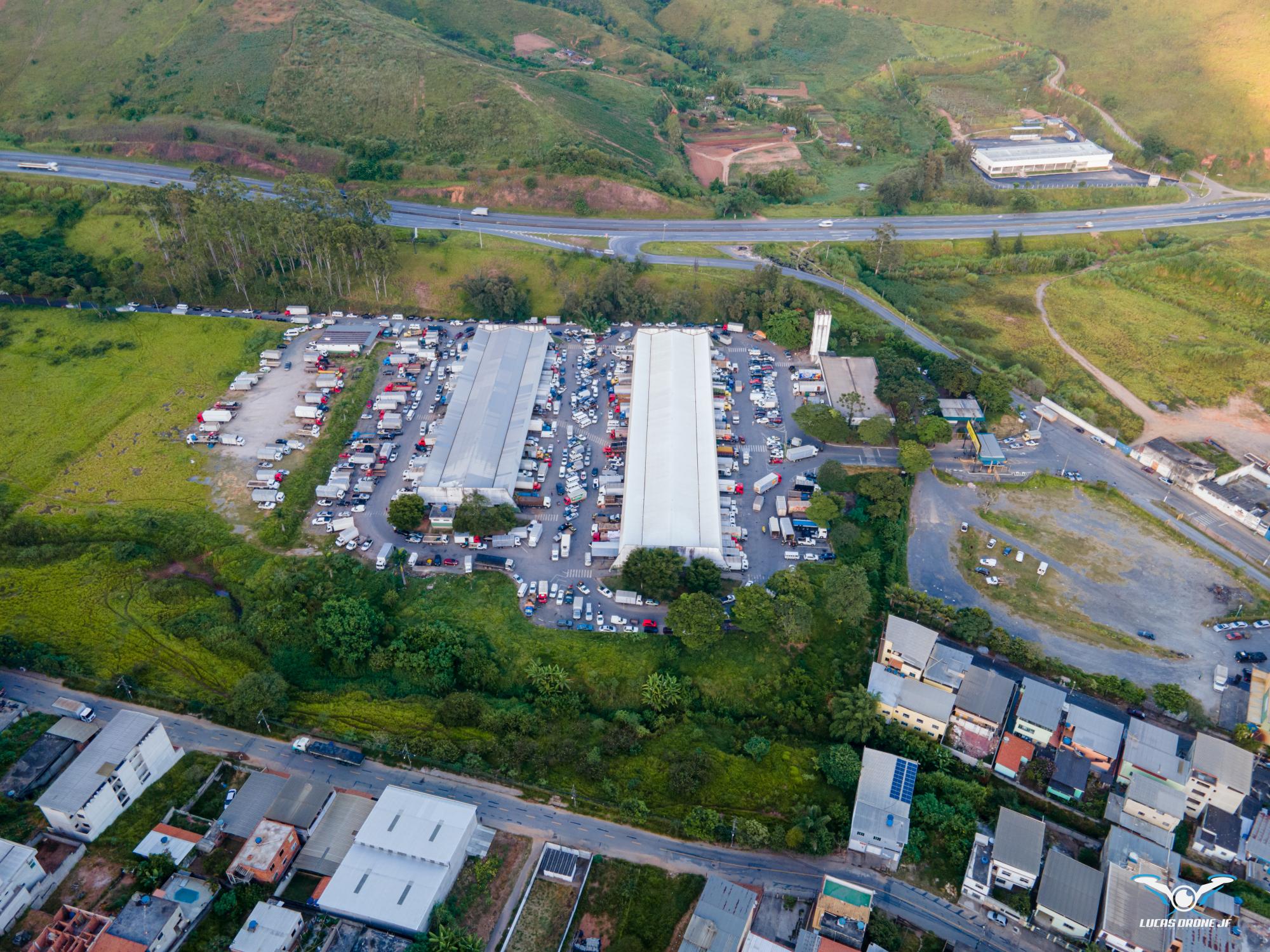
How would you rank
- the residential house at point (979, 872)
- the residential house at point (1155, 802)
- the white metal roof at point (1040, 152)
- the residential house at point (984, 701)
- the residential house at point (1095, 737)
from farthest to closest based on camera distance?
the white metal roof at point (1040, 152) < the residential house at point (984, 701) < the residential house at point (1095, 737) < the residential house at point (1155, 802) < the residential house at point (979, 872)

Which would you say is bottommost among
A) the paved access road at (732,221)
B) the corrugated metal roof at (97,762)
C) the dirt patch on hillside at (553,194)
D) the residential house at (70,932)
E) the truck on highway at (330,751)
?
the truck on highway at (330,751)

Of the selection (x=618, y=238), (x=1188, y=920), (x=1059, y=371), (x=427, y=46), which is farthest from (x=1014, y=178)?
(x=1188, y=920)

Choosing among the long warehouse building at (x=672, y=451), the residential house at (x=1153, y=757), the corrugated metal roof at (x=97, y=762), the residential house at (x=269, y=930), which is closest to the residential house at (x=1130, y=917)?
the residential house at (x=1153, y=757)

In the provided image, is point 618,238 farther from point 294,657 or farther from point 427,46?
point 294,657

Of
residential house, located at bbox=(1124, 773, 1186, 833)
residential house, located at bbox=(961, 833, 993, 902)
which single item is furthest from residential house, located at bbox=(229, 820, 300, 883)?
residential house, located at bbox=(1124, 773, 1186, 833)

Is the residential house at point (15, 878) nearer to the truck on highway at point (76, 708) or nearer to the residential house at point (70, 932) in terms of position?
the residential house at point (70, 932)

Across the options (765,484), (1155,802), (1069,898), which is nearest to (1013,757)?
(1155,802)

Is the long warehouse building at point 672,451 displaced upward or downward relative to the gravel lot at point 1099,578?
upward
